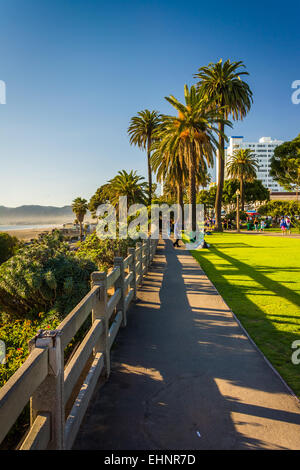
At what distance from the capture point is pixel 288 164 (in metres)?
52.5

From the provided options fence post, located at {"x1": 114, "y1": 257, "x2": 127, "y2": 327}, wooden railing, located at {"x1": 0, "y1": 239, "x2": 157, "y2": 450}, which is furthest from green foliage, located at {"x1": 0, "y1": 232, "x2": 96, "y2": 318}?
wooden railing, located at {"x1": 0, "y1": 239, "x2": 157, "y2": 450}

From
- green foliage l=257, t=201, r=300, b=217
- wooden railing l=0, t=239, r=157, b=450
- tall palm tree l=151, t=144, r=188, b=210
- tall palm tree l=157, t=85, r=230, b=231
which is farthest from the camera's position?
green foliage l=257, t=201, r=300, b=217

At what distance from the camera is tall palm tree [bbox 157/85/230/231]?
25172 millimetres

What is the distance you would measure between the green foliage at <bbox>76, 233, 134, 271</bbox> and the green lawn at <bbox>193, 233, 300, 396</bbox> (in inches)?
139

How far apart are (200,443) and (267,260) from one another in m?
14.3

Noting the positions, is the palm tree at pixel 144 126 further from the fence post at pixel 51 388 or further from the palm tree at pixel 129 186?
the fence post at pixel 51 388

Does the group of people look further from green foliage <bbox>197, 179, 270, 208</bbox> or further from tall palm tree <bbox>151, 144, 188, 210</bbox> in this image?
green foliage <bbox>197, 179, 270, 208</bbox>

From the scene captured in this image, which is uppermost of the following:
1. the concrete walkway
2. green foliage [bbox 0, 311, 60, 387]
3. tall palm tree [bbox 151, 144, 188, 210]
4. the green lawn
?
tall palm tree [bbox 151, 144, 188, 210]

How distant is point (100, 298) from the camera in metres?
4.16

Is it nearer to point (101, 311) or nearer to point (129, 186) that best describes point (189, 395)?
point (101, 311)

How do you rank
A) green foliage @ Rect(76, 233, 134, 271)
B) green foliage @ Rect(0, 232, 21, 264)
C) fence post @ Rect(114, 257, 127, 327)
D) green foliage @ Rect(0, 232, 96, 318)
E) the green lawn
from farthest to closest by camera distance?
green foliage @ Rect(76, 233, 134, 271)
green foliage @ Rect(0, 232, 21, 264)
fence post @ Rect(114, 257, 127, 327)
green foliage @ Rect(0, 232, 96, 318)
the green lawn

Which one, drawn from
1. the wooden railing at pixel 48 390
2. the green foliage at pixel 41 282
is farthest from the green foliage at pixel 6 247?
the wooden railing at pixel 48 390
